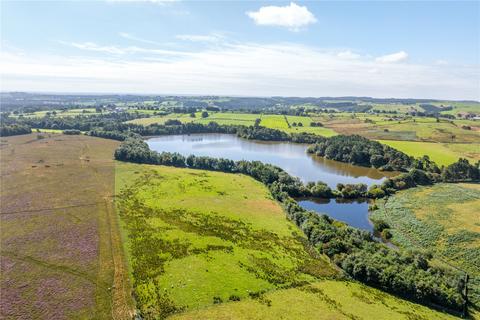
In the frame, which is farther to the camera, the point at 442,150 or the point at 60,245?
the point at 442,150

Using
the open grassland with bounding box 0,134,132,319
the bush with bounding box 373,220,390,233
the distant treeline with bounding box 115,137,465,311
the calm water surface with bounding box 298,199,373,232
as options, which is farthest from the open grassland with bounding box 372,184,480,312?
the open grassland with bounding box 0,134,132,319

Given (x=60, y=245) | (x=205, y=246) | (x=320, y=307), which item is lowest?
(x=320, y=307)

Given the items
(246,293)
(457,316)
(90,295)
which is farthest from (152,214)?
(457,316)

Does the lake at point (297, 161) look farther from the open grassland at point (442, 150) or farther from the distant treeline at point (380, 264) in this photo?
the open grassland at point (442, 150)

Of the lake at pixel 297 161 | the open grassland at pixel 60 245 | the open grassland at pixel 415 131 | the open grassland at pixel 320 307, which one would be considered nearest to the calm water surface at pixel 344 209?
the lake at pixel 297 161

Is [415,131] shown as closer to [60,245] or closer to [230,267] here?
[230,267]

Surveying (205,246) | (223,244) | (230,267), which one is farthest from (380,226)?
(205,246)

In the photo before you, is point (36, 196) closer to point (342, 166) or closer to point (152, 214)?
point (152, 214)
